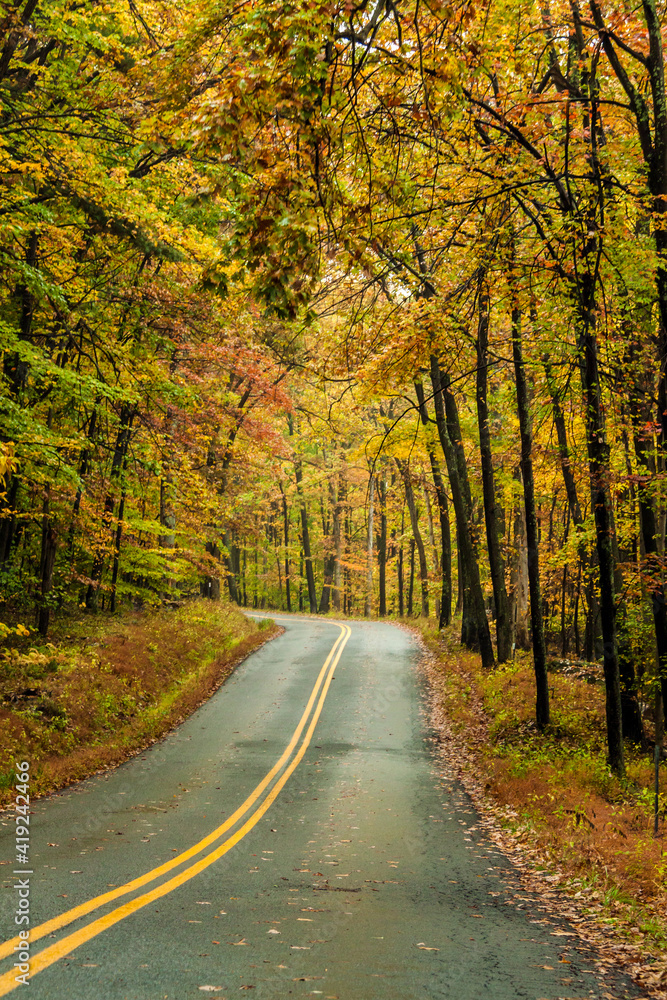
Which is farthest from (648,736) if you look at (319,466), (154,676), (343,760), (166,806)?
(319,466)

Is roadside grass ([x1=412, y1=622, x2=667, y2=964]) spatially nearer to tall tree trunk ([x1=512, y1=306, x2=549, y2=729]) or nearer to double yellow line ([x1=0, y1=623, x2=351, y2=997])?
tall tree trunk ([x1=512, y1=306, x2=549, y2=729])

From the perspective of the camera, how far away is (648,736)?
1325 cm

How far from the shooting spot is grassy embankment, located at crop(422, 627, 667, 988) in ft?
20.4

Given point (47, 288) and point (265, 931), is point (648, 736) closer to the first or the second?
A: point (265, 931)

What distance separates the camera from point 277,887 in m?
6.18

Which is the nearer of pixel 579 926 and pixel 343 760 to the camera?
pixel 579 926

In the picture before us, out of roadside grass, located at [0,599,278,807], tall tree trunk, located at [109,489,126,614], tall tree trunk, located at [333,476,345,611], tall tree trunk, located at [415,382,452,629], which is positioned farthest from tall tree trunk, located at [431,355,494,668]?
tall tree trunk, located at [333,476,345,611]

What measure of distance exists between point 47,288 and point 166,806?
7369mm

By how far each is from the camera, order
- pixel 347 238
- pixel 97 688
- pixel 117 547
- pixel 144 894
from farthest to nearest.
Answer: pixel 117 547 < pixel 97 688 < pixel 144 894 < pixel 347 238

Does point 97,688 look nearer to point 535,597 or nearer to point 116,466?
point 116,466

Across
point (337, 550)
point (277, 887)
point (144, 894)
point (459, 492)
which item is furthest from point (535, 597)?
point (337, 550)

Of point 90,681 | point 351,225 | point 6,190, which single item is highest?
point 6,190

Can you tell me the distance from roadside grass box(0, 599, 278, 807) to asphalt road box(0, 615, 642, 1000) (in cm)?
67

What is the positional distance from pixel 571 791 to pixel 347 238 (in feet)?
24.9
